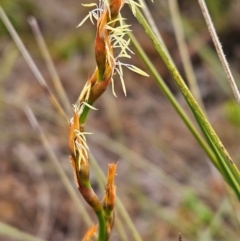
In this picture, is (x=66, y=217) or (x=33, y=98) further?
(x=33, y=98)

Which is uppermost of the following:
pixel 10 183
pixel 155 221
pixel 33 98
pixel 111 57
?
pixel 111 57

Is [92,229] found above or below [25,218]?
above

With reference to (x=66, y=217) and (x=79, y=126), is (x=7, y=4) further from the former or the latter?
(x=79, y=126)

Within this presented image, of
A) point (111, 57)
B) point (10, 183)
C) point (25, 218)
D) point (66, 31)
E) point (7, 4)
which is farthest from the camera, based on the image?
point (66, 31)

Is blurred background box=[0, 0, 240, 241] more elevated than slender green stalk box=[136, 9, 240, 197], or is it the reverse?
slender green stalk box=[136, 9, 240, 197]

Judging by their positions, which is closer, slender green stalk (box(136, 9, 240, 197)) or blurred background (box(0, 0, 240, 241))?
slender green stalk (box(136, 9, 240, 197))

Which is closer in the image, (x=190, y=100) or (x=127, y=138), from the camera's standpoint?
(x=190, y=100)

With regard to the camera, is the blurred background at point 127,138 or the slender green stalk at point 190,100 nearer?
the slender green stalk at point 190,100

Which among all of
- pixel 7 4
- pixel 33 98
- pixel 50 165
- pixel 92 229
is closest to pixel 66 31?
pixel 7 4
